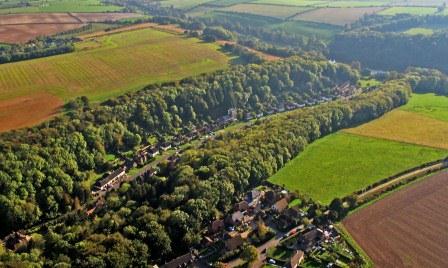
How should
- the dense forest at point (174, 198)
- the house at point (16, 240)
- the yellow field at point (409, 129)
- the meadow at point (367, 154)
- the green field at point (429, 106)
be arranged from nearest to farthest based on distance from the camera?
the dense forest at point (174, 198) < the house at point (16, 240) < the meadow at point (367, 154) < the yellow field at point (409, 129) < the green field at point (429, 106)

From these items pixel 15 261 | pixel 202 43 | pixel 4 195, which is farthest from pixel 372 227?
pixel 202 43

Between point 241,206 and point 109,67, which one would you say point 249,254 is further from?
point 109,67

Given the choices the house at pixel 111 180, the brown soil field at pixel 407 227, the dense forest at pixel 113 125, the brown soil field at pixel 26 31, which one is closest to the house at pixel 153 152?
the dense forest at pixel 113 125

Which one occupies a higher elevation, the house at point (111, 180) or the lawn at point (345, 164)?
the lawn at point (345, 164)

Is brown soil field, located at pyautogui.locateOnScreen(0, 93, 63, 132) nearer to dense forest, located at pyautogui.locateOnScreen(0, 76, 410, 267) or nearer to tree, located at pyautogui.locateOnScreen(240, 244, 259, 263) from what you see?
dense forest, located at pyautogui.locateOnScreen(0, 76, 410, 267)

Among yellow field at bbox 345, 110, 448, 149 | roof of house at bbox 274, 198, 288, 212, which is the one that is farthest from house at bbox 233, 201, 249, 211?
yellow field at bbox 345, 110, 448, 149

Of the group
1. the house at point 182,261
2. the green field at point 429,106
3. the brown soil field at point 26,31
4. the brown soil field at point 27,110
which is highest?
the brown soil field at point 26,31

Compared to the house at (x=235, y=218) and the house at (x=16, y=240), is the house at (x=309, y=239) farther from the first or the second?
the house at (x=16, y=240)
